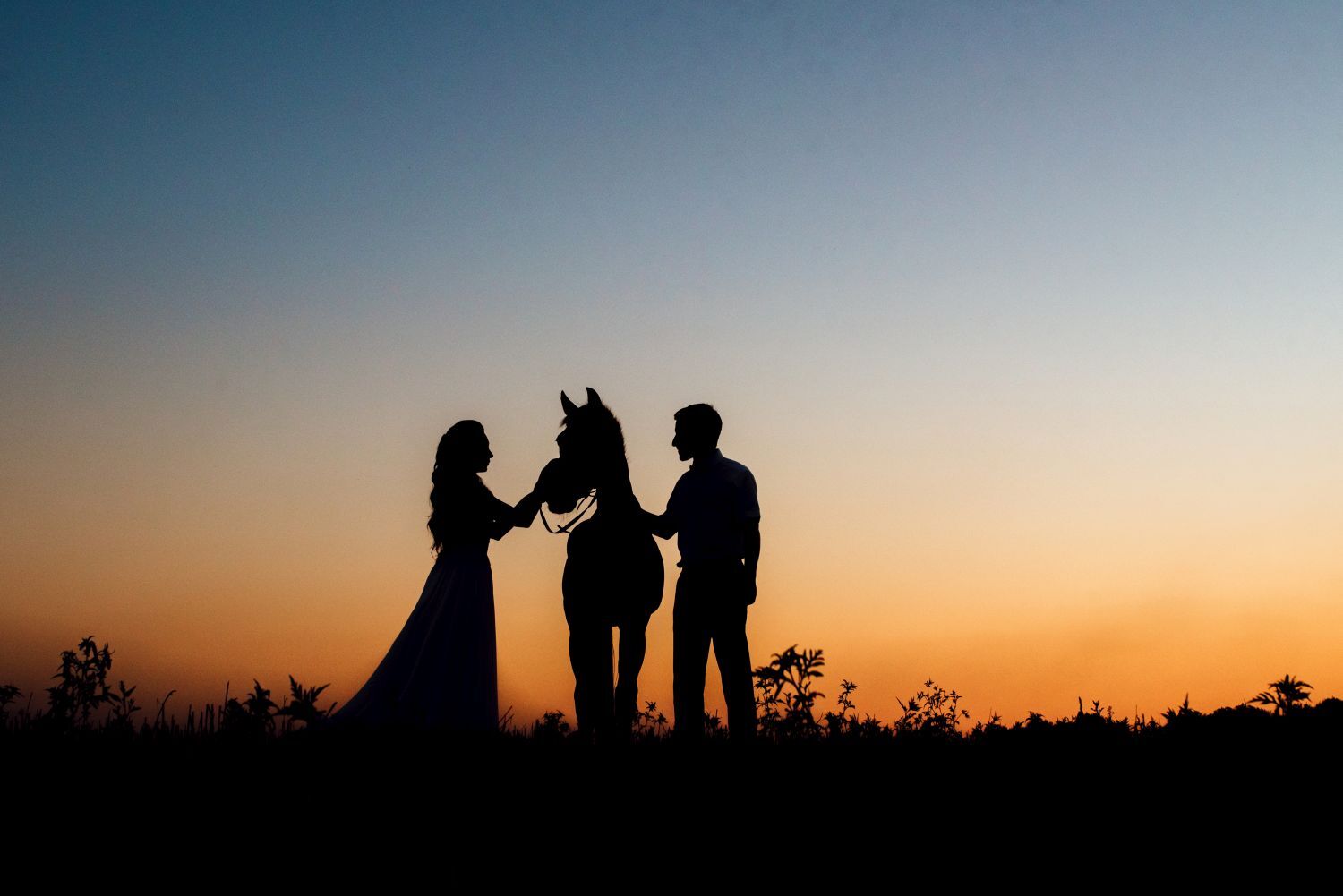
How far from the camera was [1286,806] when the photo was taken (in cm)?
540

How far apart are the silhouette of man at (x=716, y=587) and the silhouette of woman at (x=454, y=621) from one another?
1449mm

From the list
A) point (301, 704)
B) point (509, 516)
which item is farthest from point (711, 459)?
point (301, 704)

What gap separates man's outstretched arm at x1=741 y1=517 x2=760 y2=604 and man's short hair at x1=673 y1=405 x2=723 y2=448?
2.54 feet

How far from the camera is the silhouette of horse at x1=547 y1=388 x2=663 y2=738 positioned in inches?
353

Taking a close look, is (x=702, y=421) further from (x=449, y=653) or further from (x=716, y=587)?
(x=449, y=653)

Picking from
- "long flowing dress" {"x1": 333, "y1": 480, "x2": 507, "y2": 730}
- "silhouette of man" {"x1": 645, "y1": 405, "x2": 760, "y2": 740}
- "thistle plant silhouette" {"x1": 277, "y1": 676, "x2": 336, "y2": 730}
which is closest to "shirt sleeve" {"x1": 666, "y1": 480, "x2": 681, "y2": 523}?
"silhouette of man" {"x1": 645, "y1": 405, "x2": 760, "y2": 740}

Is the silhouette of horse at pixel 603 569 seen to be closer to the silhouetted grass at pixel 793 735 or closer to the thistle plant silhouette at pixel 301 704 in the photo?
the silhouetted grass at pixel 793 735

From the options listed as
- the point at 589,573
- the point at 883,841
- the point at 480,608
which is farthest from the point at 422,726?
the point at 883,841

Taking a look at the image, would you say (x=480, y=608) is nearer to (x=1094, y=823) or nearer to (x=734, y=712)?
(x=734, y=712)

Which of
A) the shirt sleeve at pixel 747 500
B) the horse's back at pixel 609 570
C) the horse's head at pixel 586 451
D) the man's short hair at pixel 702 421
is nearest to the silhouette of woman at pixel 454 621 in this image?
the horse's head at pixel 586 451

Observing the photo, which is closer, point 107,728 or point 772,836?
point 772,836

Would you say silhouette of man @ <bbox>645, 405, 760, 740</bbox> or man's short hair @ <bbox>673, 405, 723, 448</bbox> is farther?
man's short hair @ <bbox>673, 405, 723, 448</bbox>

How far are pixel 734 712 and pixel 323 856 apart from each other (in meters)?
5.33

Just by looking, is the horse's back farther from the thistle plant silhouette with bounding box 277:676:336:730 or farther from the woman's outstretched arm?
the thistle plant silhouette with bounding box 277:676:336:730
